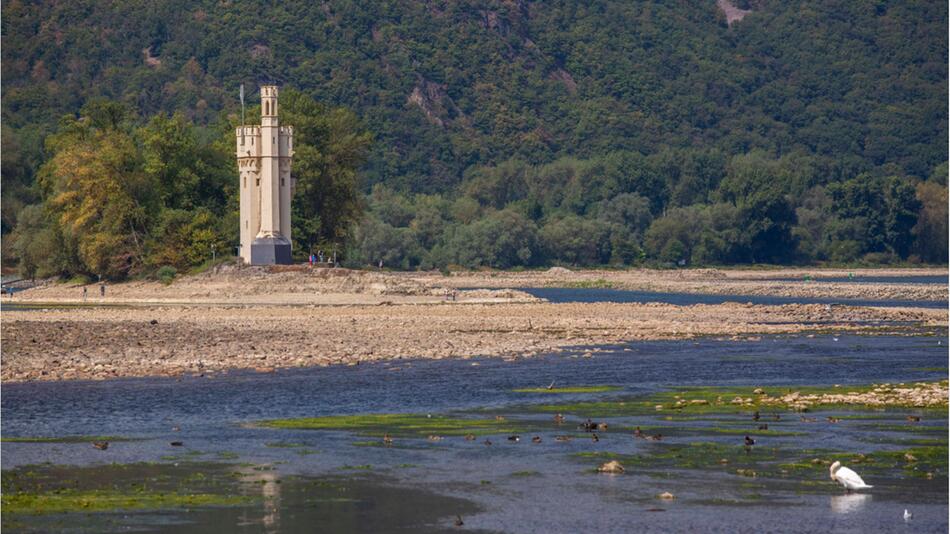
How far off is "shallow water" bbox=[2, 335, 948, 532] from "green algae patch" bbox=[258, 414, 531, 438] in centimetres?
63

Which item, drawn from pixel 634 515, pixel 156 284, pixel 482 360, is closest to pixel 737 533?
pixel 634 515

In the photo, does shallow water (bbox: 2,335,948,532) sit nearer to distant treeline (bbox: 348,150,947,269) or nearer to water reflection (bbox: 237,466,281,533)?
water reflection (bbox: 237,466,281,533)

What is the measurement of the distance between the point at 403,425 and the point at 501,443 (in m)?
3.22

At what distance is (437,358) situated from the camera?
49.0 meters

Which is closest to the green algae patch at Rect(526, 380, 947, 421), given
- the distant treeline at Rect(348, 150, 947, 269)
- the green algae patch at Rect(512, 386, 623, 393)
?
the green algae patch at Rect(512, 386, 623, 393)

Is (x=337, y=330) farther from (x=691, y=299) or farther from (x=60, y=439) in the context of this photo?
(x=691, y=299)

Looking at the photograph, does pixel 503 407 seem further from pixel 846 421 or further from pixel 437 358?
pixel 437 358

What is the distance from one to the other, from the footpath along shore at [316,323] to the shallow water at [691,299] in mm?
5540

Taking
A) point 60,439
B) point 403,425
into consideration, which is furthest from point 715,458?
point 60,439

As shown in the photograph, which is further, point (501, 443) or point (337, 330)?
point (337, 330)

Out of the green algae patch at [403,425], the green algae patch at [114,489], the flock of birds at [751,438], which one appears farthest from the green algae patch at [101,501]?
the green algae patch at [403,425]

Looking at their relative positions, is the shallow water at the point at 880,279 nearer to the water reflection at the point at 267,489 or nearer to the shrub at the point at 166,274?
the shrub at the point at 166,274

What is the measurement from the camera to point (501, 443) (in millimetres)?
31516

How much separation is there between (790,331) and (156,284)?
4053 cm
